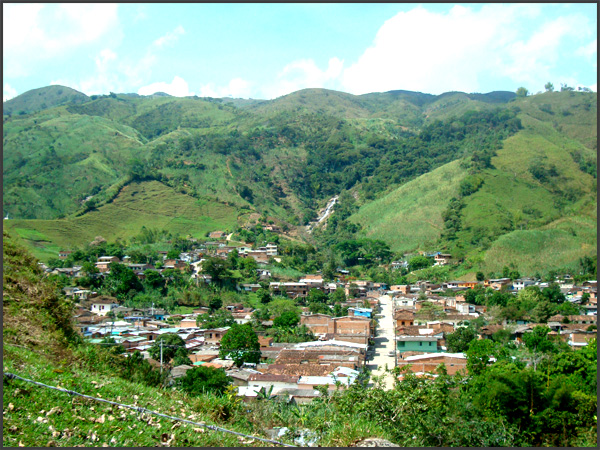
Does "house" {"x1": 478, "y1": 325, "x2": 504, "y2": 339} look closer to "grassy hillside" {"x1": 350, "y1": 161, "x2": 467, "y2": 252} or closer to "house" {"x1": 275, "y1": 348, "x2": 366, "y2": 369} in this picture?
"house" {"x1": 275, "y1": 348, "x2": 366, "y2": 369}

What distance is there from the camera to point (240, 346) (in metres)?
21.4

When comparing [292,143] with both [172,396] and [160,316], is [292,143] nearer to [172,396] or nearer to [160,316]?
[160,316]

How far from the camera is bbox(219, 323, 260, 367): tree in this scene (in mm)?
20828

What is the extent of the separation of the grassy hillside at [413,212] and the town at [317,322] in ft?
42.2

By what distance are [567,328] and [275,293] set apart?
61.1 ft

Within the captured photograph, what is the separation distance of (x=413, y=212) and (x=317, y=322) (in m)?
35.6

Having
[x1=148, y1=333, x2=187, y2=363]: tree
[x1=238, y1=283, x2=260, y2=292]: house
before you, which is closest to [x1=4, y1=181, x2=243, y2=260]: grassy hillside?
[x1=238, y1=283, x2=260, y2=292]: house

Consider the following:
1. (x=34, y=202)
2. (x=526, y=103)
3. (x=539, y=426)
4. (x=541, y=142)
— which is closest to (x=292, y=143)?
(x=541, y=142)

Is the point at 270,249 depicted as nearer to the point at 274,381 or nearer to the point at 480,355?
the point at 480,355

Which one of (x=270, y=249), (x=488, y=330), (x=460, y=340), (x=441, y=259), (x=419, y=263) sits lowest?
(x=488, y=330)

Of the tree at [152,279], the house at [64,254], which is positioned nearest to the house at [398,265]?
the tree at [152,279]

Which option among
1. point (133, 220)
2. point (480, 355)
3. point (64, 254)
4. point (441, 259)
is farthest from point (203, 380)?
point (133, 220)

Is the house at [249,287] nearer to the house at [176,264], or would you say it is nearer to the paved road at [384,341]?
the house at [176,264]

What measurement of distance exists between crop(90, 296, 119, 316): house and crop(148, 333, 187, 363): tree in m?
8.06
